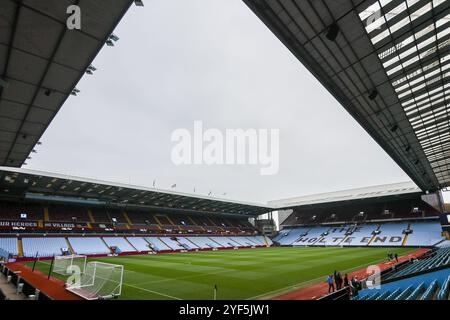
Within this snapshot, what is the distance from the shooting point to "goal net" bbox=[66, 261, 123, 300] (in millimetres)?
15359

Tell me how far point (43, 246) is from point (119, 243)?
1133cm

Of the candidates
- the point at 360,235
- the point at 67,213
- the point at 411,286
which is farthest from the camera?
the point at 360,235

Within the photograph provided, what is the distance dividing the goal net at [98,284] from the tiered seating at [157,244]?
1213 inches

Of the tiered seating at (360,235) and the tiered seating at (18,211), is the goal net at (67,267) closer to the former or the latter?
the tiered seating at (18,211)

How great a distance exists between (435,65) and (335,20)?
733cm

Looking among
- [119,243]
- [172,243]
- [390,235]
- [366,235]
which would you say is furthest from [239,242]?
[390,235]

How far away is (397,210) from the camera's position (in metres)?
59.4

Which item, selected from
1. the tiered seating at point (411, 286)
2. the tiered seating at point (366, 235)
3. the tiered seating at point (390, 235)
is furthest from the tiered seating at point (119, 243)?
the tiered seating at point (390, 235)

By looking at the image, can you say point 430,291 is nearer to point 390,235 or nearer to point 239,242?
point 390,235

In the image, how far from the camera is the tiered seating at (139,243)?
47.0 metres

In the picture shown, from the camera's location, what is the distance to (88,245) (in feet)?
138
